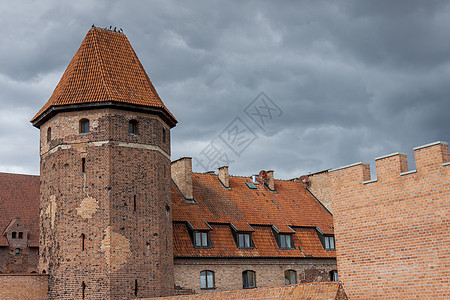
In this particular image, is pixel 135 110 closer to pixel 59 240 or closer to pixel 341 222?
pixel 59 240

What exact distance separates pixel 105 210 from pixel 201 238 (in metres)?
7.45

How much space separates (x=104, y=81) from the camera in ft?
96.4

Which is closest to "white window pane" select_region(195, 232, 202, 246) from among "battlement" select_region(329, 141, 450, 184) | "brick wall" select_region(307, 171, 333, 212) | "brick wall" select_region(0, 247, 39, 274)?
"brick wall" select_region(307, 171, 333, 212)

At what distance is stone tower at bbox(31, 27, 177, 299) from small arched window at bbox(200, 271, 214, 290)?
2.55m

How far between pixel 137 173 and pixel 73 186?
3087mm

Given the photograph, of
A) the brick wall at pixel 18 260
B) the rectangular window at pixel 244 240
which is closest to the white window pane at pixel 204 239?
the rectangular window at pixel 244 240

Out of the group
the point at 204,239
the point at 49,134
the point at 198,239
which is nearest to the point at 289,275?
the point at 204,239

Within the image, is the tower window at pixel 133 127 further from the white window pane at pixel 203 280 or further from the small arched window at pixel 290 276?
the small arched window at pixel 290 276

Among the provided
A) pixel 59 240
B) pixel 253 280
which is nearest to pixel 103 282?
pixel 59 240

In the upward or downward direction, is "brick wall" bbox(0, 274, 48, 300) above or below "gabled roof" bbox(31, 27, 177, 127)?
below

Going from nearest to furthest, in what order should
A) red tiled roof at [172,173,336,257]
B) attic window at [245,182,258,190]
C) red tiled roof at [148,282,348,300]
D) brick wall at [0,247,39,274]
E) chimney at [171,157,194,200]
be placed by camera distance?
red tiled roof at [148,282,348,300]
red tiled roof at [172,173,336,257]
chimney at [171,157,194,200]
attic window at [245,182,258,190]
brick wall at [0,247,39,274]

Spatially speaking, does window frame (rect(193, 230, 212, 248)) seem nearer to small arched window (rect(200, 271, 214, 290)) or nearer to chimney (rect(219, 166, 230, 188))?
small arched window (rect(200, 271, 214, 290))

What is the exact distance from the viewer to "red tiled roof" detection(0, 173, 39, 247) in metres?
43.9

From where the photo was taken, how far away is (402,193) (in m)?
15.4
